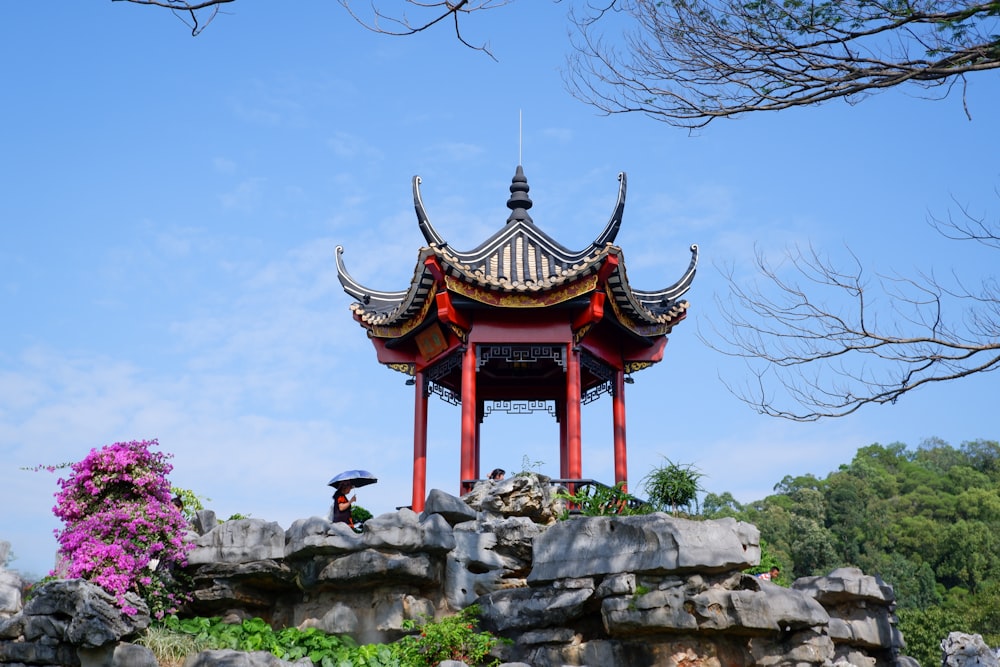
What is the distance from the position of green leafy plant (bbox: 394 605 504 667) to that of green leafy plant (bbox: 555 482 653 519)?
2213 mm

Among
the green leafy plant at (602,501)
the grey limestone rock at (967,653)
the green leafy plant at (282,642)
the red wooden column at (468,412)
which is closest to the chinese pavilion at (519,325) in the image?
the red wooden column at (468,412)

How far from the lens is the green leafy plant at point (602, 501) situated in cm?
1103

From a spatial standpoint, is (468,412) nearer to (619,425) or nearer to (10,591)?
(619,425)

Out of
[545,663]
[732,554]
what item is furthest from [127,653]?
[732,554]

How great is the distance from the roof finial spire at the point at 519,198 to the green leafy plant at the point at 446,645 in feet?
24.6

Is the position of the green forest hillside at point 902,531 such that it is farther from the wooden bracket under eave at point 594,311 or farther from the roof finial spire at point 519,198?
the wooden bracket under eave at point 594,311

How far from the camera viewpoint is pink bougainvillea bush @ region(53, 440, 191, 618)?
9.73m

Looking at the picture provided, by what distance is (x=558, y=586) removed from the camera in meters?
9.31

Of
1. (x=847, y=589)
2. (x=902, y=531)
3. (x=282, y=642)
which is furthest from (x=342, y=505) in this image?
(x=902, y=531)

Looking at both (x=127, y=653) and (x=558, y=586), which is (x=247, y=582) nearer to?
(x=127, y=653)

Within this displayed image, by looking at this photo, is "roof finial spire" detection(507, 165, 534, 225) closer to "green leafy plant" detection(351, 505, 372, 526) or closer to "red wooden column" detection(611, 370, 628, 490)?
"red wooden column" detection(611, 370, 628, 490)

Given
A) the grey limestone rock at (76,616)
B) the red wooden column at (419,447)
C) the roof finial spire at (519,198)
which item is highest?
the roof finial spire at (519,198)

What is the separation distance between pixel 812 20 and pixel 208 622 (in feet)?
24.9

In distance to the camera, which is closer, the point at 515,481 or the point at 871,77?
the point at 871,77
